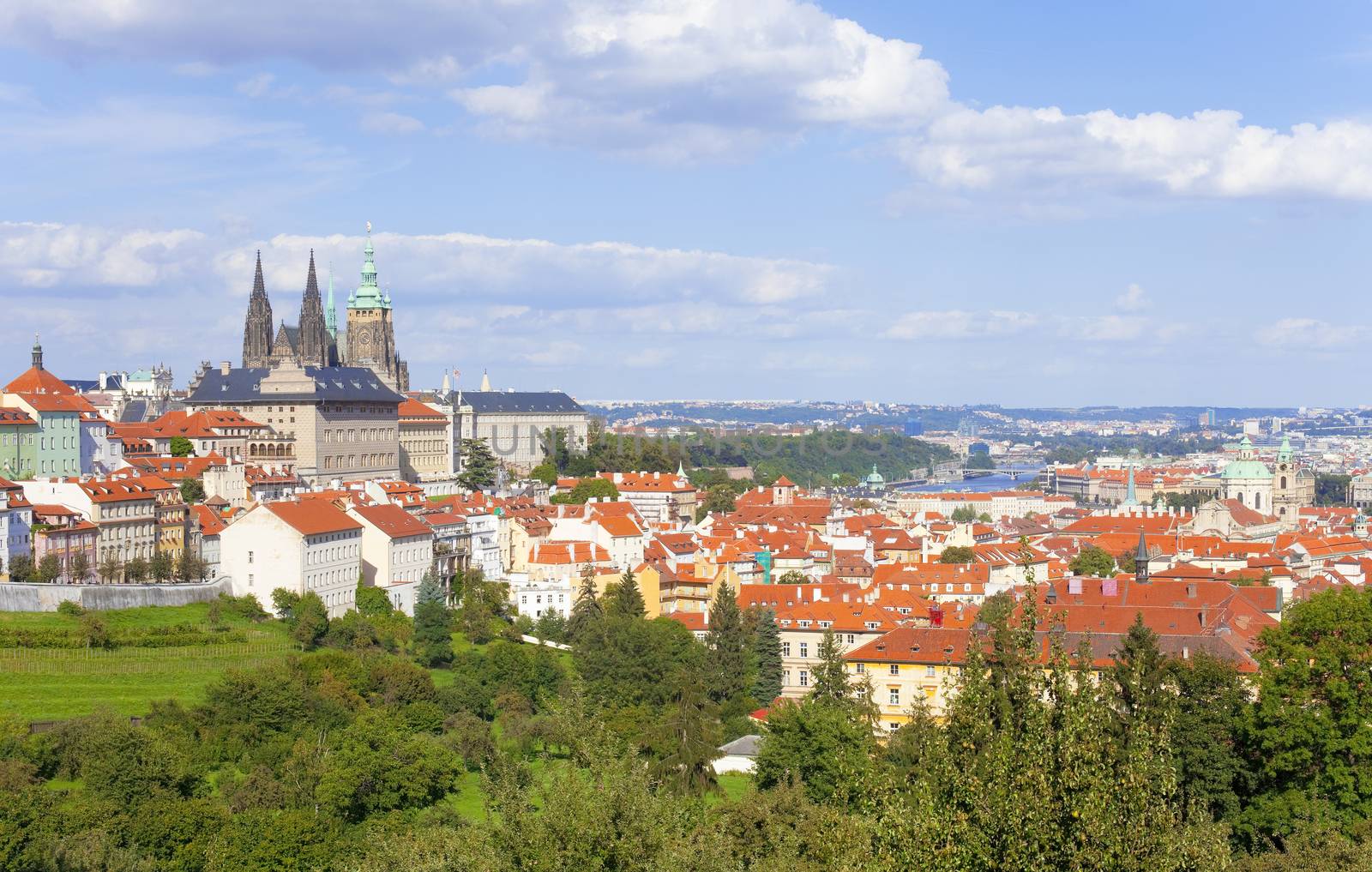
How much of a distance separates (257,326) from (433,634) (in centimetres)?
8877

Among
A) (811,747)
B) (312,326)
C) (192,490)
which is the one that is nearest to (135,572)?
(192,490)

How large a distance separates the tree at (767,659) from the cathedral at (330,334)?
86678 millimetres

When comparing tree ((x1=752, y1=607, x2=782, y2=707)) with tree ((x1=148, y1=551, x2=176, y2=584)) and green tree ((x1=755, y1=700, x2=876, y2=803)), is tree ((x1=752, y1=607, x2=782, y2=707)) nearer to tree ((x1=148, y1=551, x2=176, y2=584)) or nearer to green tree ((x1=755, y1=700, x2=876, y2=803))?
green tree ((x1=755, y1=700, x2=876, y2=803))

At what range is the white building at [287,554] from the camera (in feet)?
226

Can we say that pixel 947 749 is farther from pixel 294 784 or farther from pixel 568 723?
pixel 294 784

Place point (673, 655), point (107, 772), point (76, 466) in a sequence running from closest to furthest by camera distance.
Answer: point (107, 772)
point (673, 655)
point (76, 466)

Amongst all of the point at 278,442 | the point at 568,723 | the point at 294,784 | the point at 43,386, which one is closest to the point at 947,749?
the point at 568,723

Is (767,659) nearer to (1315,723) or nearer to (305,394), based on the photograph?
(1315,723)

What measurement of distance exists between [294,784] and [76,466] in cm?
4159

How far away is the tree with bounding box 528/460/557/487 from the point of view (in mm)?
125750

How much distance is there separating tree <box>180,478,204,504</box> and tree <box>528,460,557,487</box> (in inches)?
1641

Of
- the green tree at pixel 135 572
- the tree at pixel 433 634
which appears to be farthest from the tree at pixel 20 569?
the tree at pixel 433 634

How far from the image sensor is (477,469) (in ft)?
397

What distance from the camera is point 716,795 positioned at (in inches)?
1801
